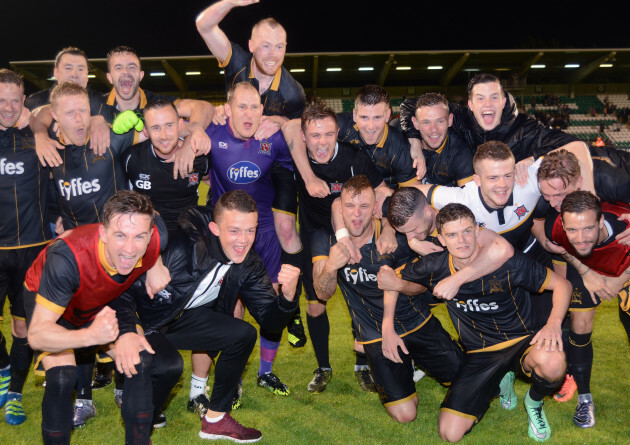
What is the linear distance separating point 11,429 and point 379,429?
3085mm

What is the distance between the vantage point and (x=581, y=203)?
4.28 metres

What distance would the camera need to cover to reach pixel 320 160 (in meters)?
5.32

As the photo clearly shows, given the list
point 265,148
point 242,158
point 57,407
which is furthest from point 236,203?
point 57,407

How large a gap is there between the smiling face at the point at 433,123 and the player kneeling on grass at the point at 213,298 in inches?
76.5

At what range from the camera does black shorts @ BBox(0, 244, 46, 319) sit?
5035 mm

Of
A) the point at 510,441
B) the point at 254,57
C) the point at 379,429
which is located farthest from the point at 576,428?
the point at 254,57

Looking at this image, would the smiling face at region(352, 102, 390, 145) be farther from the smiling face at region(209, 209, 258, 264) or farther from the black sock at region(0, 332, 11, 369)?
the black sock at region(0, 332, 11, 369)

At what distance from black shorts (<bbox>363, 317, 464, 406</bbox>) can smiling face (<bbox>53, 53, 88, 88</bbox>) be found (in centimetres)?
407

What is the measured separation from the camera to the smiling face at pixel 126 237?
12.1 ft

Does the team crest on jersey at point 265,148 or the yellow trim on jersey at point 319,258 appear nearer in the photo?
the yellow trim on jersey at point 319,258

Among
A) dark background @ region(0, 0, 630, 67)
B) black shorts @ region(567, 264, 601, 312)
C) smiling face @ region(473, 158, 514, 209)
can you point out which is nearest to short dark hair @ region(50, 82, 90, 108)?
smiling face @ region(473, 158, 514, 209)

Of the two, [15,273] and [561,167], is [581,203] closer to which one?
[561,167]

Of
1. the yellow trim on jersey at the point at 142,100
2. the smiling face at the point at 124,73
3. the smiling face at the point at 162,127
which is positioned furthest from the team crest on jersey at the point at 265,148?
the smiling face at the point at 124,73

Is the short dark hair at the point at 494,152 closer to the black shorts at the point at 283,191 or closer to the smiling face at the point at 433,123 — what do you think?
the smiling face at the point at 433,123
